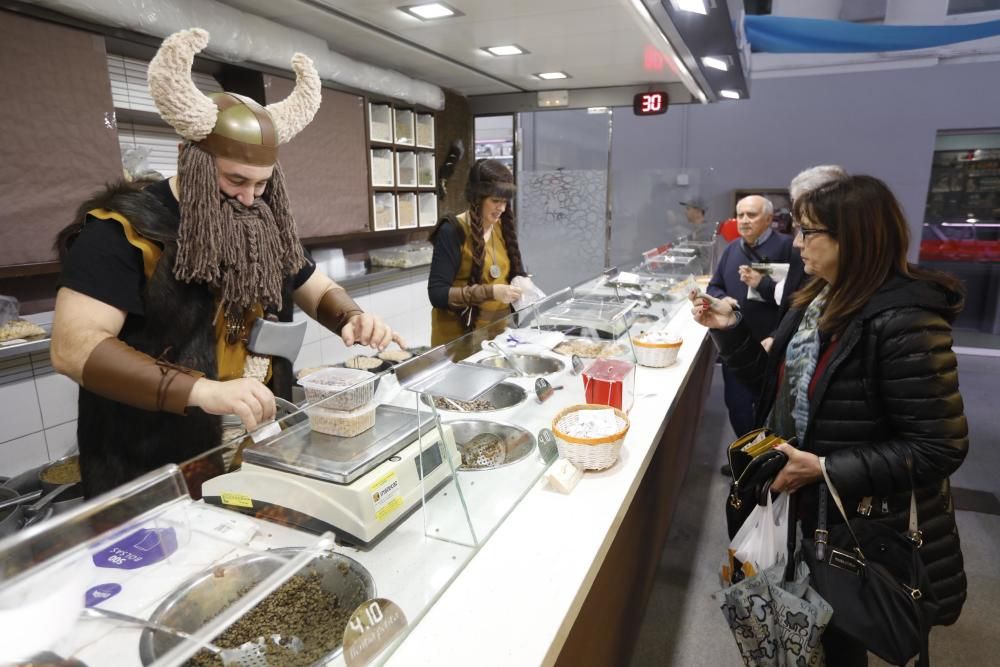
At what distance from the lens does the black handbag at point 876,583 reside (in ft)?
4.61

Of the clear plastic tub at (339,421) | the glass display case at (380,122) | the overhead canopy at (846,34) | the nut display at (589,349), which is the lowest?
the nut display at (589,349)

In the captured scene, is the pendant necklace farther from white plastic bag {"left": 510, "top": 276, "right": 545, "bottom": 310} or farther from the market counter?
the market counter

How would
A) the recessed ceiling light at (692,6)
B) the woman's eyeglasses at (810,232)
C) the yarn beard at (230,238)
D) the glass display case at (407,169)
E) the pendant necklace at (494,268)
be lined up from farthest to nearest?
the glass display case at (407,169), the pendant necklace at (494,268), the recessed ceiling light at (692,6), the woman's eyeglasses at (810,232), the yarn beard at (230,238)

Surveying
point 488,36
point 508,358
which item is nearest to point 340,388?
point 508,358

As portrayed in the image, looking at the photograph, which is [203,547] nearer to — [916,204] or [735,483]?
[735,483]

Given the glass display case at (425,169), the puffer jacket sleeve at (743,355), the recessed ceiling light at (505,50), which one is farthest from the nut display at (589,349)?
the glass display case at (425,169)

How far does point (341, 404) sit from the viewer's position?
1224 millimetres

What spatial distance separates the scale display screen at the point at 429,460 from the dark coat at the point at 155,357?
21.6 inches

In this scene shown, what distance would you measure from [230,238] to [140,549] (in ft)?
2.42

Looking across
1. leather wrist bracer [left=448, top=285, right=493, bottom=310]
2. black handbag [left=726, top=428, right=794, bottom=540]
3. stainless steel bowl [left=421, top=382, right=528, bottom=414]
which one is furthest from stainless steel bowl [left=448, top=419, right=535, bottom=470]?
leather wrist bracer [left=448, top=285, right=493, bottom=310]

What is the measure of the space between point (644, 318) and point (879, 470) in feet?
5.48

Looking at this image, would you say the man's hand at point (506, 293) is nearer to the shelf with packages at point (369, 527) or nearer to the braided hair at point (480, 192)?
the braided hair at point (480, 192)

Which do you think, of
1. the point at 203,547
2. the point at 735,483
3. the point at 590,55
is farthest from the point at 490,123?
the point at 203,547

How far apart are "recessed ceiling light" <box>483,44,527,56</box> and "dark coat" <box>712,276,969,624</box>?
10.9ft
